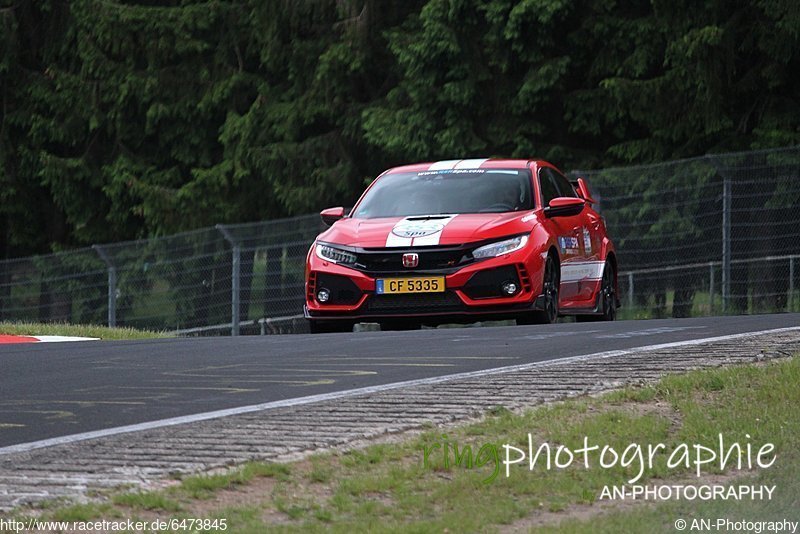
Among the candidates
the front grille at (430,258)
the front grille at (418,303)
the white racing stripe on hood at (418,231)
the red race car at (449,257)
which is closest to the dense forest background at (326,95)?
the red race car at (449,257)

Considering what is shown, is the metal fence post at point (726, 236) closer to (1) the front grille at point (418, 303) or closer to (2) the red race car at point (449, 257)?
(2) the red race car at point (449, 257)

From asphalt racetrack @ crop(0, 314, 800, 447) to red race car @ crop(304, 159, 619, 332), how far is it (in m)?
0.57

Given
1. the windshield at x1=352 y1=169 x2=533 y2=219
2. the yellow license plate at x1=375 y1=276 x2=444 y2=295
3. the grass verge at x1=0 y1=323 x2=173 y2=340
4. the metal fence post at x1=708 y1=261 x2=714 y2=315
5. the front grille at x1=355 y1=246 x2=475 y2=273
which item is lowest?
the grass verge at x1=0 y1=323 x2=173 y2=340

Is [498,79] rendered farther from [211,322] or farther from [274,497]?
[274,497]

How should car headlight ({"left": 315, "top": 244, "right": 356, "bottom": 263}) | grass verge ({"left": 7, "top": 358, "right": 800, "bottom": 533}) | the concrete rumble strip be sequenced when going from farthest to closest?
1. car headlight ({"left": 315, "top": 244, "right": 356, "bottom": 263})
2. the concrete rumble strip
3. grass verge ({"left": 7, "top": 358, "right": 800, "bottom": 533})

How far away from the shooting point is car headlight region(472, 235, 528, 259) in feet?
45.3

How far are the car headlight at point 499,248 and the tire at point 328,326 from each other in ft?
4.32

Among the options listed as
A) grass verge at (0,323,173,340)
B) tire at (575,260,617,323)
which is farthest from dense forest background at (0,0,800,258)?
grass verge at (0,323,173,340)

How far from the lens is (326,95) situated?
2995cm

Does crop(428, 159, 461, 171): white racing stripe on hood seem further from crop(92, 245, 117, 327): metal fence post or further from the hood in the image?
crop(92, 245, 117, 327): metal fence post

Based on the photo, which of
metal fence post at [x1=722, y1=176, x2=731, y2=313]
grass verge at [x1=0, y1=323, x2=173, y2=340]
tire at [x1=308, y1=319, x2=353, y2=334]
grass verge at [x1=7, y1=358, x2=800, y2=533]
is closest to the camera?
grass verge at [x1=7, y1=358, x2=800, y2=533]

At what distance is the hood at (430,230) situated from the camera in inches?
545

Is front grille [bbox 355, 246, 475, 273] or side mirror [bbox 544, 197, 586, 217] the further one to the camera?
side mirror [bbox 544, 197, 586, 217]

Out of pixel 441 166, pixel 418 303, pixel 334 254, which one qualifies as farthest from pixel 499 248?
pixel 441 166
